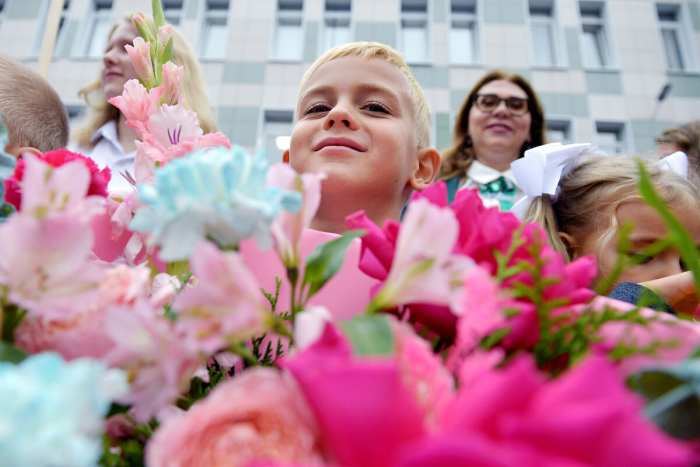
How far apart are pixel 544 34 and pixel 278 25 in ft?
12.5

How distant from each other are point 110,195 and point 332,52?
640mm

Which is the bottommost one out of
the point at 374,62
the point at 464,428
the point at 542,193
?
the point at 464,428

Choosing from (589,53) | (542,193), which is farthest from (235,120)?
(542,193)

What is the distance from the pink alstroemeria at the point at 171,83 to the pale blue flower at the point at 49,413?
0.34 metres

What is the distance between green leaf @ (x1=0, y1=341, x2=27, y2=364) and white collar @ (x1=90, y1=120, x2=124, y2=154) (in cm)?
183

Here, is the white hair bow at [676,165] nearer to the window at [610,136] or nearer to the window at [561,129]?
the window at [561,129]

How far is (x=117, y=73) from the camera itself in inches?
76.7

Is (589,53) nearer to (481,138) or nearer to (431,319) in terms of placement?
(481,138)

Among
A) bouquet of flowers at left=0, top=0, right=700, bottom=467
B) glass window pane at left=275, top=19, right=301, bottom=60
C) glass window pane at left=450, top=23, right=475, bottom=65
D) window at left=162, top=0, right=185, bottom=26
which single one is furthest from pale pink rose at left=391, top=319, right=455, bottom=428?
window at left=162, top=0, right=185, bottom=26

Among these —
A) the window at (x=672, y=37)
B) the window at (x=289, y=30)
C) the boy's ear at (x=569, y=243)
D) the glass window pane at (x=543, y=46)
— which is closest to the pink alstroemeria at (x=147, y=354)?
the boy's ear at (x=569, y=243)

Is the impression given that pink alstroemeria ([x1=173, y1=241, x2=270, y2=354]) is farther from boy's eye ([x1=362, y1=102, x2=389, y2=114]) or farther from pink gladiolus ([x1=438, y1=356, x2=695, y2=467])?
boy's eye ([x1=362, y1=102, x2=389, y2=114])

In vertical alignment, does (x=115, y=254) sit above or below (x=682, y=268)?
below

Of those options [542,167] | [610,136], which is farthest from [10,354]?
[610,136]

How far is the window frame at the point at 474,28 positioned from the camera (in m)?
7.43
